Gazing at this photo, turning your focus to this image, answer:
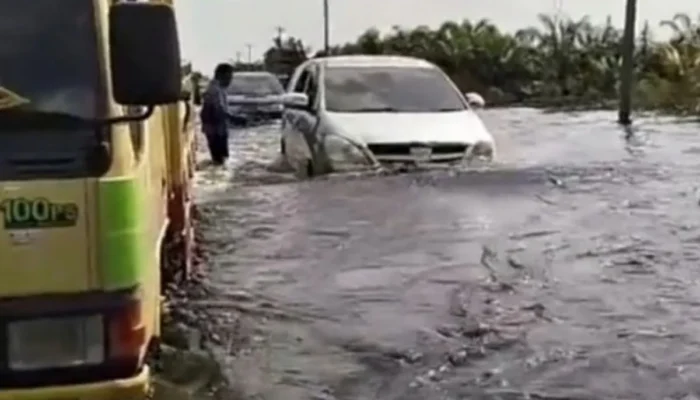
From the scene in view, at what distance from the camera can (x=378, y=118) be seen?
14.7 metres

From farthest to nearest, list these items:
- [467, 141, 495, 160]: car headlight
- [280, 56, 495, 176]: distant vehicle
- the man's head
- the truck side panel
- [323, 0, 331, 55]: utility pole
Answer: [323, 0, 331, 55]: utility pole < the man's head < [467, 141, 495, 160]: car headlight < [280, 56, 495, 176]: distant vehicle < the truck side panel

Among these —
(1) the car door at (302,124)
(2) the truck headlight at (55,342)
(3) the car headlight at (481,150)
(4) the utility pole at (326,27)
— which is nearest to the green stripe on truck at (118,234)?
(2) the truck headlight at (55,342)

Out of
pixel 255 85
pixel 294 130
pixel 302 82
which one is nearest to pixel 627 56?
pixel 255 85

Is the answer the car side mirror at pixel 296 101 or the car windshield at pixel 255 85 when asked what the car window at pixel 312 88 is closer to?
the car side mirror at pixel 296 101

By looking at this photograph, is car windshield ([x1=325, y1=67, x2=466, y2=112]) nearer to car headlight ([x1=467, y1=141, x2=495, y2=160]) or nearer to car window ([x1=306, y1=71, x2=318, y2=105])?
car window ([x1=306, y1=71, x2=318, y2=105])

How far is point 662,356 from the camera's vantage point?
7.88 metres

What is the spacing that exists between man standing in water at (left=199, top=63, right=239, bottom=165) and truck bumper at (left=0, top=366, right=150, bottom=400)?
13.8 m

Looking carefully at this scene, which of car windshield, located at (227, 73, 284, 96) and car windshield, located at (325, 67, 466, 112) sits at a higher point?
car windshield, located at (325, 67, 466, 112)

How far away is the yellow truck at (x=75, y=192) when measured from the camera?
4469 mm

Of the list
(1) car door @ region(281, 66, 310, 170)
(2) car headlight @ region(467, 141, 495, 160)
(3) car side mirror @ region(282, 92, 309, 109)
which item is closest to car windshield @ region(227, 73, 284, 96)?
(1) car door @ region(281, 66, 310, 170)

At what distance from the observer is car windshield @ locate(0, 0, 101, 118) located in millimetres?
4781

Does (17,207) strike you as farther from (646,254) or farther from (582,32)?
(582,32)

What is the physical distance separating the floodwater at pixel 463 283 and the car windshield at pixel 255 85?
50.8 feet

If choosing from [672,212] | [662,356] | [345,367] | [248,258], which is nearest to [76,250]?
[345,367]
